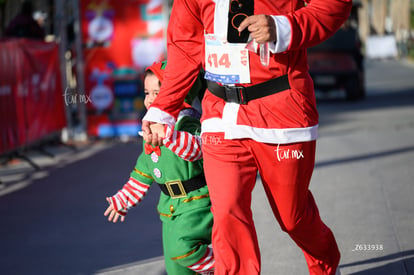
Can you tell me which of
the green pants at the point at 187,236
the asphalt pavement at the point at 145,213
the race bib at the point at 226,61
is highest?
the race bib at the point at 226,61

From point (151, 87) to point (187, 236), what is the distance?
794mm

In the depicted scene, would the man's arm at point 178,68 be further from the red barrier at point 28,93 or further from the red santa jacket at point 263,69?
the red barrier at point 28,93

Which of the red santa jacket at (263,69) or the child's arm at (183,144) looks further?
the child's arm at (183,144)

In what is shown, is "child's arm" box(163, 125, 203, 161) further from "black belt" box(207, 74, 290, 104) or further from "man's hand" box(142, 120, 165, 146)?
"black belt" box(207, 74, 290, 104)

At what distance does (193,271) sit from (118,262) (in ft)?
4.70

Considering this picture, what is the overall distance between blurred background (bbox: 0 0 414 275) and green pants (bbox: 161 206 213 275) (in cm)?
113

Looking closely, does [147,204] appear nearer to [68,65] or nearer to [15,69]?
[15,69]

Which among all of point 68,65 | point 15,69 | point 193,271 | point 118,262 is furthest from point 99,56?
point 193,271

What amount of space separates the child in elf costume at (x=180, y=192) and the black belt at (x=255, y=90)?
359 millimetres

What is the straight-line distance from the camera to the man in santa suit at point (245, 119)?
3.09 metres

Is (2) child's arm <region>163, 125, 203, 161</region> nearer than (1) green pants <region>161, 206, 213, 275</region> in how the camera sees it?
Yes

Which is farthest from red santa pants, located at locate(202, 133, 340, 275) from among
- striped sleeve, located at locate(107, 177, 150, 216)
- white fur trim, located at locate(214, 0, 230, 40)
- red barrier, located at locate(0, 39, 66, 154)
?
red barrier, located at locate(0, 39, 66, 154)

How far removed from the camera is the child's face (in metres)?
3.64

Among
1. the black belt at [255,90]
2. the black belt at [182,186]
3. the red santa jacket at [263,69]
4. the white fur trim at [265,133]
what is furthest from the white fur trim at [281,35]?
the black belt at [182,186]
